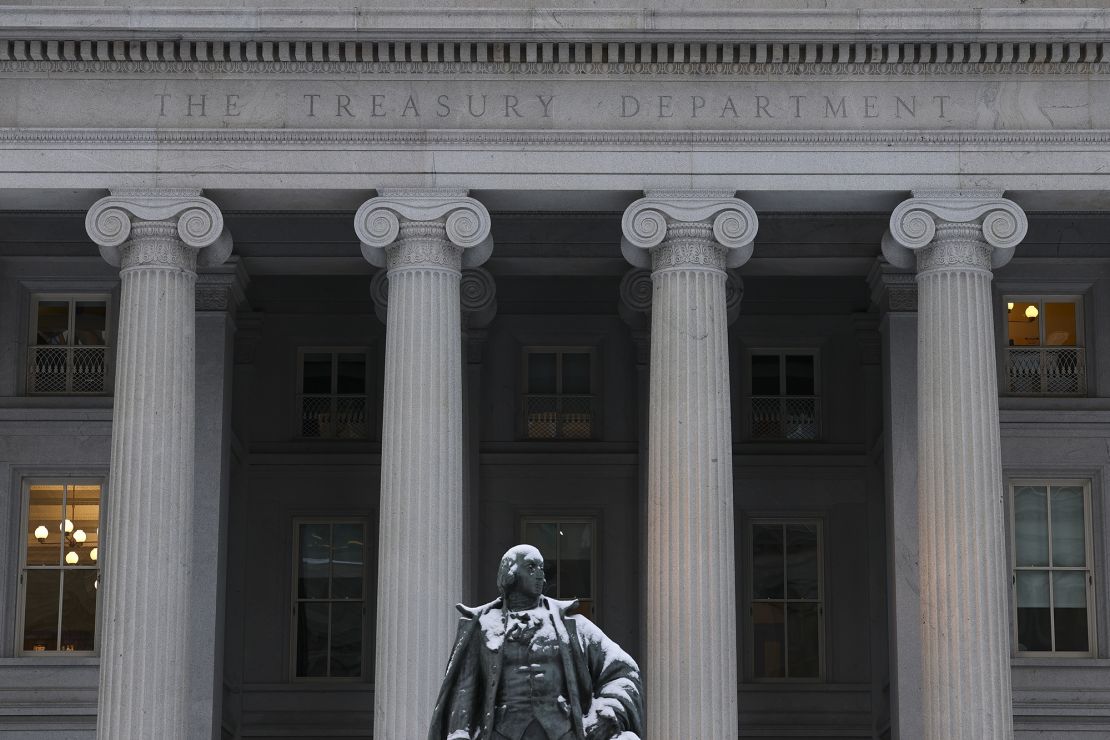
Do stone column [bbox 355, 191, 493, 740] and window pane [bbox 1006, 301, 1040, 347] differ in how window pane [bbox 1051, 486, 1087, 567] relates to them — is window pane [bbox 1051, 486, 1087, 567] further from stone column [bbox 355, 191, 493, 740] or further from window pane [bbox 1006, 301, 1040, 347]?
stone column [bbox 355, 191, 493, 740]

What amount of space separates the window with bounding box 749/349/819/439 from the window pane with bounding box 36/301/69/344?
42.4 feet

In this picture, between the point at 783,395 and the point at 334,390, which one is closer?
the point at 783,395

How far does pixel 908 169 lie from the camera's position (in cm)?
3684

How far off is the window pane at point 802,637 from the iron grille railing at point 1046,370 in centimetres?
585

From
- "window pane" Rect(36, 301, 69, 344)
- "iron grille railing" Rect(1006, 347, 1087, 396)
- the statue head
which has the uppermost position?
"window pane" Rect(36, 301, 69, 344)

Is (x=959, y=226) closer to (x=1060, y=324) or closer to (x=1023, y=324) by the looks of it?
(x=1023, y=324)

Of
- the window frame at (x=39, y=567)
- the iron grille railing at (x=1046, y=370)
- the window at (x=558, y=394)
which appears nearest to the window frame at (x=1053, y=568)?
the iron grille railing at (x=1046, y=370)

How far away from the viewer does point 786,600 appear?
45812mm

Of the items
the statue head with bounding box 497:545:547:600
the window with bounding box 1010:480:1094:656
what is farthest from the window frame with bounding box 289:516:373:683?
the statue head with bounding box 497:545:547:600

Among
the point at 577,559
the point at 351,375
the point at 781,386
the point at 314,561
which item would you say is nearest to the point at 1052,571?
the point at 781,386

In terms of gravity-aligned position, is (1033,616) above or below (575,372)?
below

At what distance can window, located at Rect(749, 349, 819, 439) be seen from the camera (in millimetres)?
46812

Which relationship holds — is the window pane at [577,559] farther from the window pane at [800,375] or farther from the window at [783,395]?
the window pane at [800,375]

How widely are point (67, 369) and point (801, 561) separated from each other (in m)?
14.0
